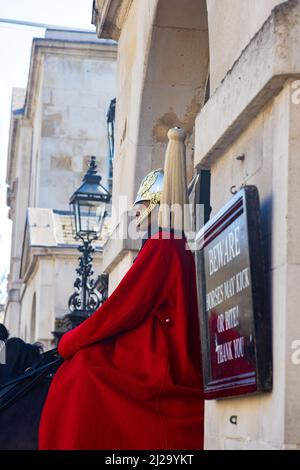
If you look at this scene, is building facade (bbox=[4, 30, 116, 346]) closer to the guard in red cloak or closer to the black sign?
the guard in red cloak

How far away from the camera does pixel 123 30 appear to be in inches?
467

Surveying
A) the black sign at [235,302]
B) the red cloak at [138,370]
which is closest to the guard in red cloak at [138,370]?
the red cloak at [138,370]

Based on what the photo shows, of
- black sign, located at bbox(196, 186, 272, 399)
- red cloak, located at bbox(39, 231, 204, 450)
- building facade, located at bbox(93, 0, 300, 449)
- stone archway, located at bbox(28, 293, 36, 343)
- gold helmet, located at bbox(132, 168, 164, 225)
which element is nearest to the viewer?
building facade, located at bbox(93, 0, 300, 449)

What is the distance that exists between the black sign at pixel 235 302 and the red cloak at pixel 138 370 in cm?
71

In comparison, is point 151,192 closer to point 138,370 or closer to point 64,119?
point 138,370

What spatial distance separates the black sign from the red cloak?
2.32 ft

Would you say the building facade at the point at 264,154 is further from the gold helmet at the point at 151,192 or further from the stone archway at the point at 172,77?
the stone archway at the point at 172,77

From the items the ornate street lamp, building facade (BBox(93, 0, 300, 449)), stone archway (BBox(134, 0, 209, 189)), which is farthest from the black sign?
the ornate street lamp

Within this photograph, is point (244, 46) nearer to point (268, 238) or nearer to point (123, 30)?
point (268, 238)

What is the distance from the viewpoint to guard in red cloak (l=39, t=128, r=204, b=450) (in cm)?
642

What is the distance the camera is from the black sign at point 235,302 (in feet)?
16.5

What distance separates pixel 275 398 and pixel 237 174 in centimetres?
135

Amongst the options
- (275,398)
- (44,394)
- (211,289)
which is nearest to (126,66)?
(44,394)

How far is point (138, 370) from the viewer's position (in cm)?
662
